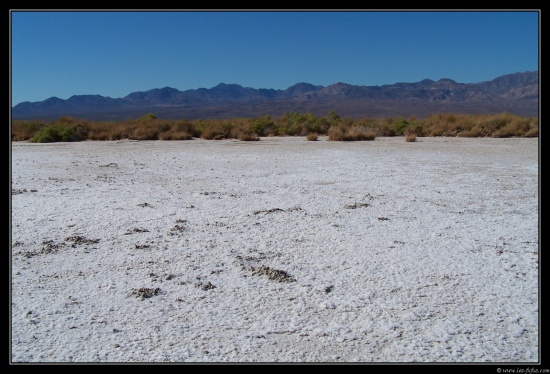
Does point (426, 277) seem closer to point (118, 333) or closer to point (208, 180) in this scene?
point (118, 333)

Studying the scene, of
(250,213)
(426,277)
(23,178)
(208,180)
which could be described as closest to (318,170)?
(208,180)

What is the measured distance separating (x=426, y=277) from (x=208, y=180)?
5.62 m

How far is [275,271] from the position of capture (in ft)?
14.1

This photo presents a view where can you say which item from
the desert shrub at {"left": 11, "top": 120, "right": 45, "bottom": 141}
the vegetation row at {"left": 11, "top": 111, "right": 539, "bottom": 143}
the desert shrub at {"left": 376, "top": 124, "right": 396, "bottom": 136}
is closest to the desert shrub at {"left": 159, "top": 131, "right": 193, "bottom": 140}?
the vegetation row at {"left": 11, "top": 111, "right": 539, "bottom": 143}

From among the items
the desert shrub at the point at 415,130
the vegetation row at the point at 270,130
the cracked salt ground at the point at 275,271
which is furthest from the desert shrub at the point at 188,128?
the cracked salt ground at the point at 275,271

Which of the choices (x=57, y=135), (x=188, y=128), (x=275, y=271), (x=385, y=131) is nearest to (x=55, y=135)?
(x=57, y=135)

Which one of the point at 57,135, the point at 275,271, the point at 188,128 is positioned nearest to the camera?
the point at 275,271

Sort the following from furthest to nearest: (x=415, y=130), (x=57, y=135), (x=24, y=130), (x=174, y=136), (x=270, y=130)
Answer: (x=270, y=130) < (x=415, y=130) < (x=24, y=130) < (x=174, y=136) < (x=57, y=135)

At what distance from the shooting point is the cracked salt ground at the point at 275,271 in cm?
311

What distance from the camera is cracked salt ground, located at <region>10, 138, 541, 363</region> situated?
10.2 ft

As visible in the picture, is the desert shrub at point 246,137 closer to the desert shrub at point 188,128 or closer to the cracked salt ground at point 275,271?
the desert shrub at point 188,128

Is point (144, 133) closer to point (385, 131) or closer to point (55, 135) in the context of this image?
point (55, 135)
